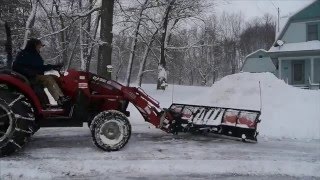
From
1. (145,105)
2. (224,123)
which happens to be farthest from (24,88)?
(224,123)

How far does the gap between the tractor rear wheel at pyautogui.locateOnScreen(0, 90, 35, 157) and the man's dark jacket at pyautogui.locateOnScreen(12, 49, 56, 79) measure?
534 mm

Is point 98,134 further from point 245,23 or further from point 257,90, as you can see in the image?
point 245,23

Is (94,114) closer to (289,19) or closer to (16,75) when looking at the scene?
(16,75)

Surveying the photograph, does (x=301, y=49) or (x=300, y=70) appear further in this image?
(x=300, y=70)

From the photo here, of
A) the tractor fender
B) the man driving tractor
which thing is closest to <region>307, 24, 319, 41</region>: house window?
the man driving tractor

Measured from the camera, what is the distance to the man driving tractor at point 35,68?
7594mm

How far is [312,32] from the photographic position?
99.8ft

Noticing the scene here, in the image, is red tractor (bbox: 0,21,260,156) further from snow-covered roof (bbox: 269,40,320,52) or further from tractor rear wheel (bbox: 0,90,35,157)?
snow-covered roof (bbox: 269,40,320,52)

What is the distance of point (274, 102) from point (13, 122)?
28.1 ft

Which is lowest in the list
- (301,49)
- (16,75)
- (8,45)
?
(16,75)

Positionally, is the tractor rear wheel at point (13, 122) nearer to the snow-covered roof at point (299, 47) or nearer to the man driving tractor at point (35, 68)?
the man driving tractor at point (35, 68)

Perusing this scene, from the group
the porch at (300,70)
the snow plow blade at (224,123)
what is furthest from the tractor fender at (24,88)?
the porch at (300,70)

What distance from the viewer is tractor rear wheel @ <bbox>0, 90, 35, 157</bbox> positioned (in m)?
6.95

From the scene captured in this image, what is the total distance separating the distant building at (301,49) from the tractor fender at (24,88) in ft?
81.1
